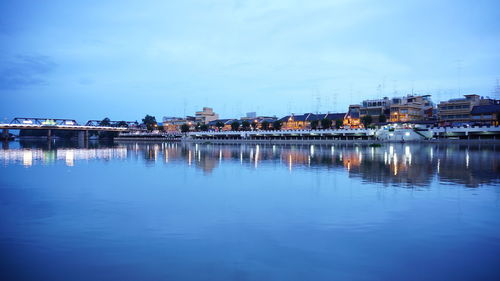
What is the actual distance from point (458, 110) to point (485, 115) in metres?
6.85

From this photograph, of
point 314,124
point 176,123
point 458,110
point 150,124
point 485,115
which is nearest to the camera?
point 485,115

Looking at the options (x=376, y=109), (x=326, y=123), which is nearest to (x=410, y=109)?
(x=376, y=109)

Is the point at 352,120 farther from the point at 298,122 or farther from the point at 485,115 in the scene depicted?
the point at 485,115

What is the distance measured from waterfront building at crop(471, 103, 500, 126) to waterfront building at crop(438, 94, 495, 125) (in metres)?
1.39

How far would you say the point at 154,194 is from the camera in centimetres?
1448

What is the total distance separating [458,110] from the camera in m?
88.4

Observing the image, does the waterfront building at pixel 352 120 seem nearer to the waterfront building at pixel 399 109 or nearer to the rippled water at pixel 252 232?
the waterfront building at pixel 399 109

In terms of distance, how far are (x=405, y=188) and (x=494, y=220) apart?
17.8 feet

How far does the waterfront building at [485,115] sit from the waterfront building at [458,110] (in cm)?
139

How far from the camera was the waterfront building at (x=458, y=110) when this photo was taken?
86750mm

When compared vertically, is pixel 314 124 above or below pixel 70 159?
above

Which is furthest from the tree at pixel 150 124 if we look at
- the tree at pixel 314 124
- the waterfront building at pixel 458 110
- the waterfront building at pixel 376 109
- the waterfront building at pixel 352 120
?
the waterfront building at pixel 458 110

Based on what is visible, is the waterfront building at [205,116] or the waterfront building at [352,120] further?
the waterfront building at [205,116]

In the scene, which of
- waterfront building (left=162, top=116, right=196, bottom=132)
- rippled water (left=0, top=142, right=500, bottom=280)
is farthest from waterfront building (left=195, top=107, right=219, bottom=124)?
rippled water (left=0, top=142, right=500, bottom=280)
